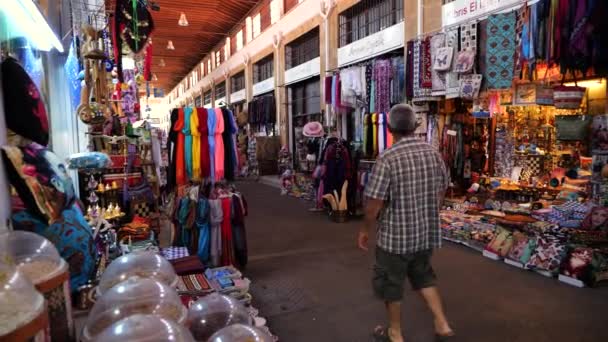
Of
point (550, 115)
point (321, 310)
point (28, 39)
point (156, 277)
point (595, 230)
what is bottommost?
point (321, 310)

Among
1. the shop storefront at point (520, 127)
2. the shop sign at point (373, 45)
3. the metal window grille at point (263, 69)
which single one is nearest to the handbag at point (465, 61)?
the shop storefront at point (520, 127)

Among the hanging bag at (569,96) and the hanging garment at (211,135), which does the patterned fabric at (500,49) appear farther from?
the hanging garment at (211,135)

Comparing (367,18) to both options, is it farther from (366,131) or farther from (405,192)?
(405,192)

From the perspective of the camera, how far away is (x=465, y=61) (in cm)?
542

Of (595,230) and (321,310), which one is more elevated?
(595,230)

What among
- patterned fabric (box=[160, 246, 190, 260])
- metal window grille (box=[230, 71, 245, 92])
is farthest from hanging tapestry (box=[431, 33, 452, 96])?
metal window grille (box=[230, 71, 245, 92])

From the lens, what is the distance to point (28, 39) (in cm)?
264

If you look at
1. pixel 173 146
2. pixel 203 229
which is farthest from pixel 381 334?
pixel 173 146

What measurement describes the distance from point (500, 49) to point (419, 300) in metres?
3.44

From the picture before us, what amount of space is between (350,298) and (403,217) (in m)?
1.23

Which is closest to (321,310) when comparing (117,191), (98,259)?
(98,259)

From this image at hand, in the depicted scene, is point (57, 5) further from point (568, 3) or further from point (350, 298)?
point (568, 3)

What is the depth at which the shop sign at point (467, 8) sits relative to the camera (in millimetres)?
5258

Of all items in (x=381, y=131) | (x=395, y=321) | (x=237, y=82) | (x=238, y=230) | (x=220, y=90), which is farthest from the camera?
(x=220, y=90)
